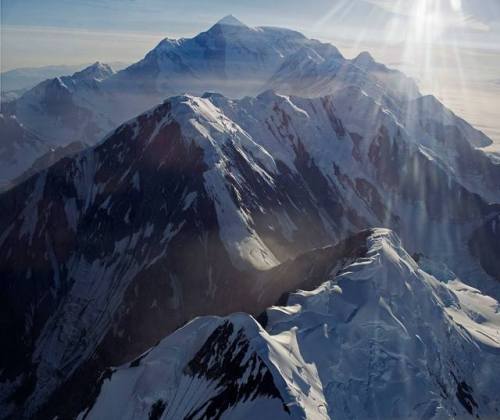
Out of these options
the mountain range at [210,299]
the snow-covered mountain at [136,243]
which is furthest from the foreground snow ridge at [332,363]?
the snow-covered mountain at [136,243]

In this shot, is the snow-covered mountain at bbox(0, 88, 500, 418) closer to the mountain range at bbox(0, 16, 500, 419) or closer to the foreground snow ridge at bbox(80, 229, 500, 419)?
the mountain range at bbox(0, 16, 500, 419)

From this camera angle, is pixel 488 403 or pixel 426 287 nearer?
pixel 488 403

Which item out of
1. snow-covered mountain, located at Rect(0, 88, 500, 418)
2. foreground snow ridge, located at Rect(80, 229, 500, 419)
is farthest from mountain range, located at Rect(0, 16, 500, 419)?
snow-covered mountain, located at Rect(0, 88, 500, 418)

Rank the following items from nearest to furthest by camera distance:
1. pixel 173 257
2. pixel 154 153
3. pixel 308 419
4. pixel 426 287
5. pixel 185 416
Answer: pixel 308 419 < pixel 185 416 < pixel 426 287 < pixel 173 257 < pixel 154 153

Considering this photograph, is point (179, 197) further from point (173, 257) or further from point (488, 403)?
point (488, 403)

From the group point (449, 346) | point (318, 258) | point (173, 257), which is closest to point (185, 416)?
point (449, 346)

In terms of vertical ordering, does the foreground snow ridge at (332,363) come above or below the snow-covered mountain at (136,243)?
above

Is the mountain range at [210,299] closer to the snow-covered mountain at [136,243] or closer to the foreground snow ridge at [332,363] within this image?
the foreground snow ridge at [332,363]

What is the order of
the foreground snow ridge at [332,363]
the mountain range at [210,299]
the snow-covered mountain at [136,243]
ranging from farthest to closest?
the snow-covered mountain at [136,243], the mountain range at [210,299], the foreground snow ridge at [332,363]
